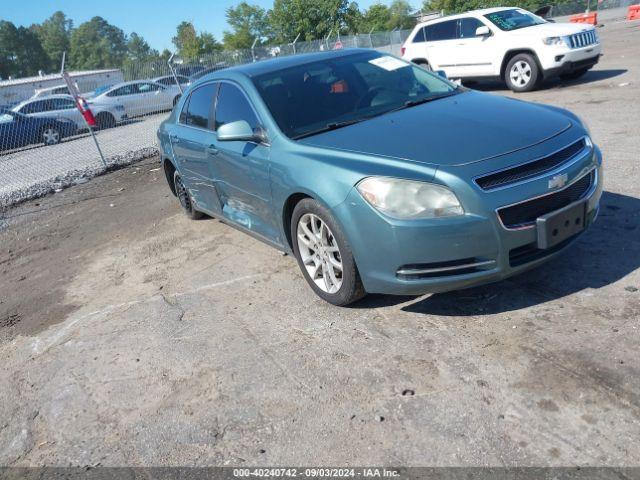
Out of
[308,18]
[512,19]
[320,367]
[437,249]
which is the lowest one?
[320,367]

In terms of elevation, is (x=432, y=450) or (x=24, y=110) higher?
(x=24, y=110)

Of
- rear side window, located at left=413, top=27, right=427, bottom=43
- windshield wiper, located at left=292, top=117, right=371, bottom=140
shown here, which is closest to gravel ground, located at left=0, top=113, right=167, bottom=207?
Answer: rear side window, located at left=413, top=27, right=427, bottom=43

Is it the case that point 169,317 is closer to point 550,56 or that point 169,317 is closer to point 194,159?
point 194,159

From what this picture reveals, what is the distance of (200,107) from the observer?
17.4 feet

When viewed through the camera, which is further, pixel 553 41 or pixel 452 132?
pixel 553 41

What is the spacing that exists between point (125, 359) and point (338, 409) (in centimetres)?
171

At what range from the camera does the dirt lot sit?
2492 mm

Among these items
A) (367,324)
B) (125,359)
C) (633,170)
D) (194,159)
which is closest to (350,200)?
→ (367,324)

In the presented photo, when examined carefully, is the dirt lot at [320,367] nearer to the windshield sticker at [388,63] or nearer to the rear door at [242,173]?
the rear door at [242,173]

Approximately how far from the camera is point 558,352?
2887 millimetres

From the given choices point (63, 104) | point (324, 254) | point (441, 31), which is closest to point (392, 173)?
point (324, 254)

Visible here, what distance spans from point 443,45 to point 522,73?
7.09 feet

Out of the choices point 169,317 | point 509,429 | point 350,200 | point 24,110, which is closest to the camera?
point 509,429

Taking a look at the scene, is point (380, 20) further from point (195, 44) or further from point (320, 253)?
point (320, 253)
